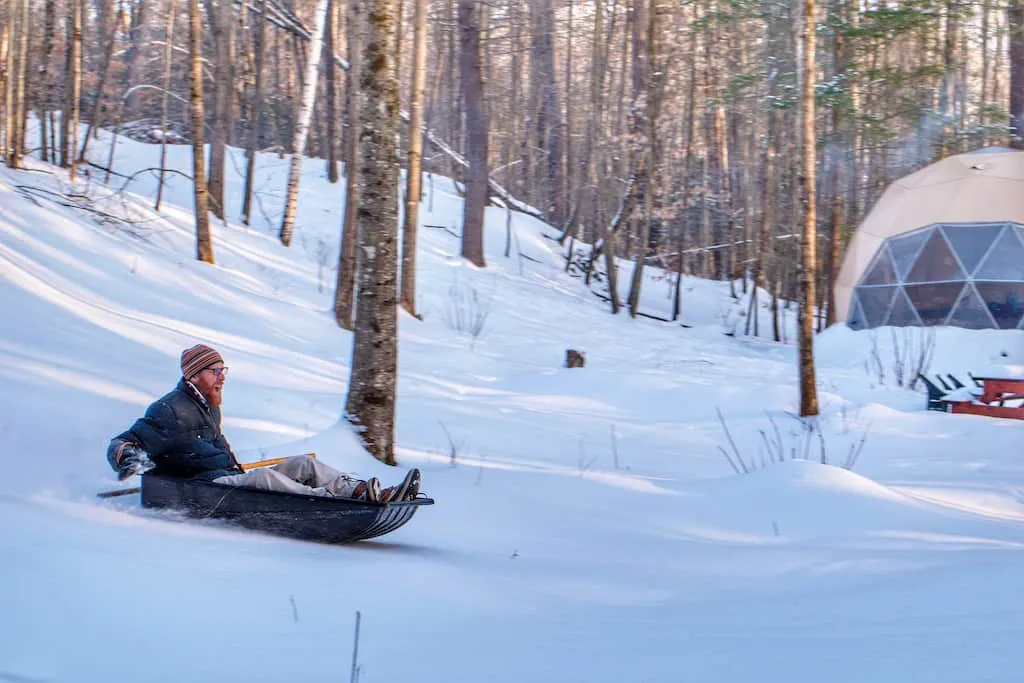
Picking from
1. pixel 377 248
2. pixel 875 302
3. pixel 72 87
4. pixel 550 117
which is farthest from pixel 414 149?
pixel 550 117

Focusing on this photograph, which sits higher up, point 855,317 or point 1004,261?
point 1004,261

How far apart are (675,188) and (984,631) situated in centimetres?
3122

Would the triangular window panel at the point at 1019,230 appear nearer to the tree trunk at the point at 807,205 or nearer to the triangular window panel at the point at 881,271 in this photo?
the triangular window panel at the point at 881,271

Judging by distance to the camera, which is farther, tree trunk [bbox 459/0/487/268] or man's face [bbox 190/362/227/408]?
tree trunk [bbox 459/0/487/268]

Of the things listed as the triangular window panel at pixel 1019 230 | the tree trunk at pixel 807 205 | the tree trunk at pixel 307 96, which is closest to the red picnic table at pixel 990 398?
the tree trunk at pixel 807 205

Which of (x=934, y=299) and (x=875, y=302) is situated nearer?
(x=934, y=299)

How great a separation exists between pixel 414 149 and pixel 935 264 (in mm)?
11267

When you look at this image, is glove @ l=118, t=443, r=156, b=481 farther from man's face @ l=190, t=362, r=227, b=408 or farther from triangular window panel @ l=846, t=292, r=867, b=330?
triangular window panel @ l=846, t=292, r=867, b=330

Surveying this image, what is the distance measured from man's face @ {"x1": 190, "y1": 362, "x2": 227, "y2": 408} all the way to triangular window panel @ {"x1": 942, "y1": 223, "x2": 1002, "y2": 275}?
56.7ft

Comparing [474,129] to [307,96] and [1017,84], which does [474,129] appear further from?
A: [1017,84]

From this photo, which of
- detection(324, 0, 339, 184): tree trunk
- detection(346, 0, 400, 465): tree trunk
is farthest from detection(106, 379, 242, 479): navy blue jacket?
detection(324, 0, 339, 184): tree trunk

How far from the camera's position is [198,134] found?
49.9 feet

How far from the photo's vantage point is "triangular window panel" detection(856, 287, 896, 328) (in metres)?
20.7

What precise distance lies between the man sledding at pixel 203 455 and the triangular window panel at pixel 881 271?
17.6m
